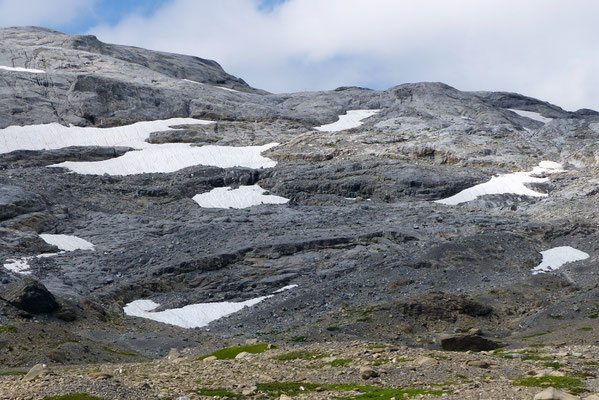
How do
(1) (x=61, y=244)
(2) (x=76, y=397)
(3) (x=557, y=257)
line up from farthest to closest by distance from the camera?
(1) (x=61, y=244) → (3) (x=557, y=257) → (2) (x=76, y=397)

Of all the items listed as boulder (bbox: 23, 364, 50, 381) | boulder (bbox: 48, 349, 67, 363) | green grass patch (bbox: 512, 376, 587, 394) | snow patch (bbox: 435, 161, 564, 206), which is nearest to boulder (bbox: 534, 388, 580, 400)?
green grass patch (bbox: 512, 376, 587, 394)

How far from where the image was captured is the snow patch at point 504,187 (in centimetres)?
9369

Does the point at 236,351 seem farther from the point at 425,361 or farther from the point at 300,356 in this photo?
the point at 425,361

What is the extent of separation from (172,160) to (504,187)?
4734cm

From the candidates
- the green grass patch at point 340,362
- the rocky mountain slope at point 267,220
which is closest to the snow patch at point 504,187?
the rocky mountain slope at point 267,220

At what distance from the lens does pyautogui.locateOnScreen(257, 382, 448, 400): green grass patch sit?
85.4 feet

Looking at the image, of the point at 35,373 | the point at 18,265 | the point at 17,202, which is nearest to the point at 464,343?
the point at 35,373

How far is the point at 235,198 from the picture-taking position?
95000 mm

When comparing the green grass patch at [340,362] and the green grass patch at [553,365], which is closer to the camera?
the green grass patch at [340,362]

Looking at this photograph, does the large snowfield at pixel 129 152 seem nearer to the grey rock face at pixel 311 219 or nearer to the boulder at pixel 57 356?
the grey rock face at pixel 311 219

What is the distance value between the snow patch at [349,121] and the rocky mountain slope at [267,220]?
0.88 meters

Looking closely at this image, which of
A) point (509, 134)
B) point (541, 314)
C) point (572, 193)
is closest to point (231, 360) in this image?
point (541, 314)

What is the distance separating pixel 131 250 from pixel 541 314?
41.2 meters

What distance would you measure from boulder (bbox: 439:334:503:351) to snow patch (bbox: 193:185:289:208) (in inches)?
1844
